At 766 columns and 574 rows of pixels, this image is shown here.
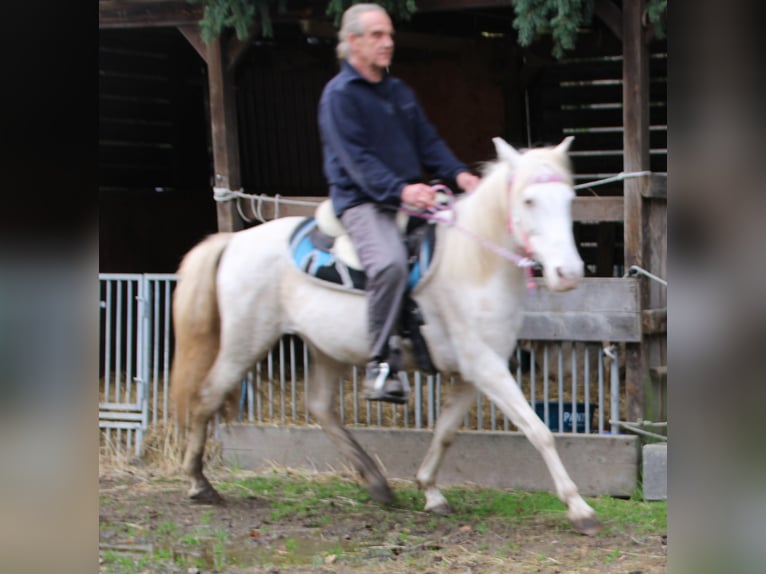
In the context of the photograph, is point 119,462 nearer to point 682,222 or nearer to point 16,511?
point 16,511

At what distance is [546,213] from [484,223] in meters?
0.52

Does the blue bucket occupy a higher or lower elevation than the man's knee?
lower

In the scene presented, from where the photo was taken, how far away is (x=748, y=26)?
1.44 m

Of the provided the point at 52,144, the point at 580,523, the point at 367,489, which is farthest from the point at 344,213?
the point at 52,144

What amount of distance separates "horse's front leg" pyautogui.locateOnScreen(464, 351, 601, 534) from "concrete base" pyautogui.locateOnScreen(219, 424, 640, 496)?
1.08 meters

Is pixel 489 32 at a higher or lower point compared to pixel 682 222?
higher

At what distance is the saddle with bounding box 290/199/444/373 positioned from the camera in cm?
505

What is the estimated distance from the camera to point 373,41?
498 cm

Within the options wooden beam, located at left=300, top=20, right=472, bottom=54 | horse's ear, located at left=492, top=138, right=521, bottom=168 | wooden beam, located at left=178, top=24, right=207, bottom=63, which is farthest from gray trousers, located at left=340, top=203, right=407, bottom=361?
wooden beam, located at left=300, top=20, right=472, bottom=54

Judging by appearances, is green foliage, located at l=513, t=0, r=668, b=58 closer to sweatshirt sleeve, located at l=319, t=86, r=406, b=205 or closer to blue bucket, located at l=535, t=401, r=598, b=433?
sweatshirt sleeve, located at l=319, t=86, r=406, b=205

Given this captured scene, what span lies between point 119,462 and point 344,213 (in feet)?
8.98

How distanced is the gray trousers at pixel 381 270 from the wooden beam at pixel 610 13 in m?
1.82

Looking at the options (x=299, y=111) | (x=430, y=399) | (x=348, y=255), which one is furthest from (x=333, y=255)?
(x=299, y=111)

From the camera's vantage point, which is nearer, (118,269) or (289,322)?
(289,322)
